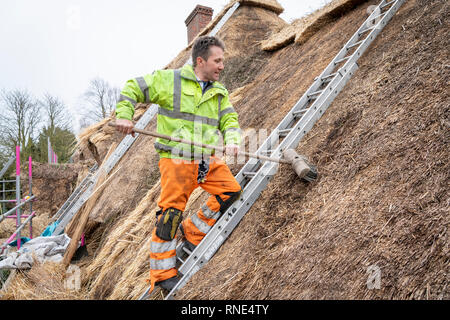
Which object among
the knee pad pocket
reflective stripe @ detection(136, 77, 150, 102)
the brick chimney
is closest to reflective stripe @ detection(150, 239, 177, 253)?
the knee pad pocket

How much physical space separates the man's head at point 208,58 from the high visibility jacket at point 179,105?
9 cm

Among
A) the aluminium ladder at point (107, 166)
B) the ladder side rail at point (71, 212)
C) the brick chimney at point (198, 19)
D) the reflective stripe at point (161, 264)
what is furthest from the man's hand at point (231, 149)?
the brick chimney at point (198, 19)

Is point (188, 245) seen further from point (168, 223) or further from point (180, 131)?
point (180, 131)

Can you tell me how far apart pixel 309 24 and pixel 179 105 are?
13.7ft

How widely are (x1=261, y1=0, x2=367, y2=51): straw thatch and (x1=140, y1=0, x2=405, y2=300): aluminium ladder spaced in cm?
111

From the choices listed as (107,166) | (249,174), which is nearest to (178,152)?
(249,174)

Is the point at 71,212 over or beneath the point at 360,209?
beneath

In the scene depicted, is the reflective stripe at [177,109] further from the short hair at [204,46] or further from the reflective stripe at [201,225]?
the reflective stripe at [201,225]

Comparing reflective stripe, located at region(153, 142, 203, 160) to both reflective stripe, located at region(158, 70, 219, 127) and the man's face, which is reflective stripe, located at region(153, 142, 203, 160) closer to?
reflective stripe, located at region(158, 70, 219, 127)

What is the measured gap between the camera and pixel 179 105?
2.35 meters

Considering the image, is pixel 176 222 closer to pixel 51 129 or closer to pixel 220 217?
pixel 220 217

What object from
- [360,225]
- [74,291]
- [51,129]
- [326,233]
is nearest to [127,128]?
[326,233]

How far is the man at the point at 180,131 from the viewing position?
2.30 metres

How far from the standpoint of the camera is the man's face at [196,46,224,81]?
7.92 feet
